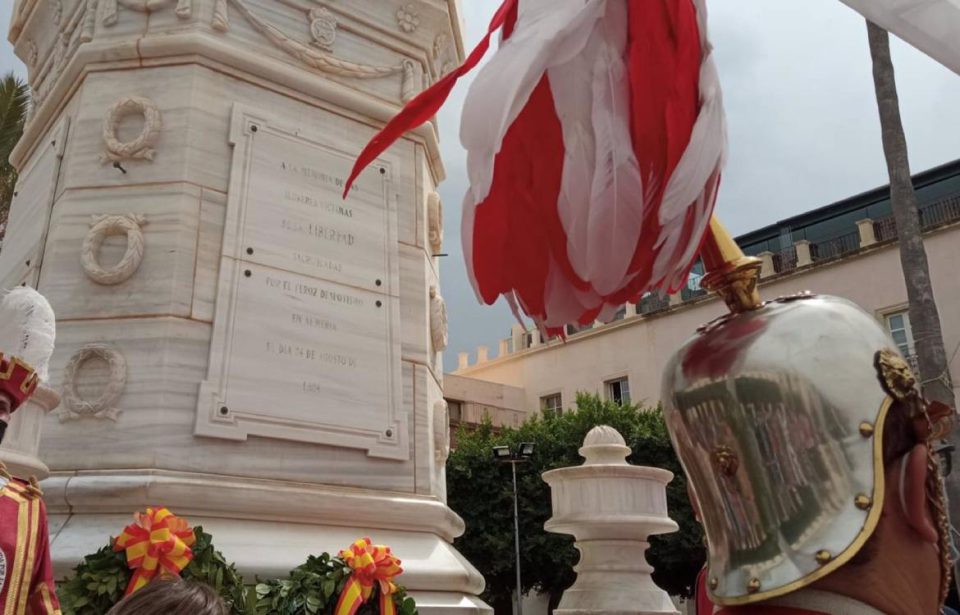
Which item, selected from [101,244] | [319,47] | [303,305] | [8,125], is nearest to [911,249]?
[319,47]

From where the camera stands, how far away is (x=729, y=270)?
4.58ft

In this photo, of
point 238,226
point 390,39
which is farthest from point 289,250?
point 390,39

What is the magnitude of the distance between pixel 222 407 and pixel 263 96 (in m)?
2.37

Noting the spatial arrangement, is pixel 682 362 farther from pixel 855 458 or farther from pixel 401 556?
pixel 401 556

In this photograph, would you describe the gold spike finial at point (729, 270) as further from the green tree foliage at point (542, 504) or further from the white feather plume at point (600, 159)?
the green tree foliage at point (542, 504)

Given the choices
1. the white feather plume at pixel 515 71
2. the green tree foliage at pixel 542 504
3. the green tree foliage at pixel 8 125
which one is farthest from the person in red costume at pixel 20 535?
the green tree foliage at pixel 542 504

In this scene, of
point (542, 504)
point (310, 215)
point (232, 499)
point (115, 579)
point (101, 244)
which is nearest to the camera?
point (115, 579)

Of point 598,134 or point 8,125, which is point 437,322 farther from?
point 8,125

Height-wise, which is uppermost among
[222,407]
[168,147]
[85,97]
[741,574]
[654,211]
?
[85,97]

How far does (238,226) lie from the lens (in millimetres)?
5340

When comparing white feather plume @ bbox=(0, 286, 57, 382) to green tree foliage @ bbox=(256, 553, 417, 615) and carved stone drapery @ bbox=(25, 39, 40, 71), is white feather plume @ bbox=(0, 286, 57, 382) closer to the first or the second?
green tree foliage @ bbox=(256, 553, 417, 615)

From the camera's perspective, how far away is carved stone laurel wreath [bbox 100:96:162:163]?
5.38m

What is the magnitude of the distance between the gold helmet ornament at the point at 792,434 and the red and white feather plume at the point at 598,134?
0.19 metres

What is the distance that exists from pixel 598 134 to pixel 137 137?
4.96 metres
